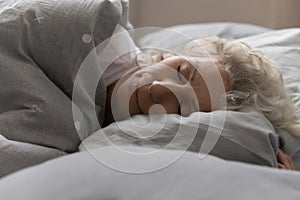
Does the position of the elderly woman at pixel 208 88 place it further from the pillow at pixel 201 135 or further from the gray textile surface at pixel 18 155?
the gray textile surface at pixel 18 155

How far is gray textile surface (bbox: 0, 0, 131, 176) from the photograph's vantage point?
91cm

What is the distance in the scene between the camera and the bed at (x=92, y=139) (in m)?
0.63

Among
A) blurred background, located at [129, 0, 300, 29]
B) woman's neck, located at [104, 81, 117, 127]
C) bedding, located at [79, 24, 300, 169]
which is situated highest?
bedding, located at [79, 24, 300, 169]

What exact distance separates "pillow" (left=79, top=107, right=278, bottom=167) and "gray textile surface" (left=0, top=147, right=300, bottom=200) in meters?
0.17

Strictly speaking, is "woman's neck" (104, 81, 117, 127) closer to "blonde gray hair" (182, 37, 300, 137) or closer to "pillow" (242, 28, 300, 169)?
"blonde gray hair" (182, 37, 300, 137)

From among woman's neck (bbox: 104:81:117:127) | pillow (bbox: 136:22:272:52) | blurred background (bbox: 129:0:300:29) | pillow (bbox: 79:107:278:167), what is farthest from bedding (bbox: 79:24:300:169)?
blurred background (bbox: 129:0:300:29)

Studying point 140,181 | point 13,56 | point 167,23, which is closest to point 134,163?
point 140,181

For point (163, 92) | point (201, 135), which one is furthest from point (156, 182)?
point (163, 92)

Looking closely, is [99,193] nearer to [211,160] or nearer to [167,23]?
[211,160]

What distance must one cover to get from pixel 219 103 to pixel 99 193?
44 centimetres

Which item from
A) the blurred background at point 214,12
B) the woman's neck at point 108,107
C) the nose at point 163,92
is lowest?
the blurred background at point 214,12

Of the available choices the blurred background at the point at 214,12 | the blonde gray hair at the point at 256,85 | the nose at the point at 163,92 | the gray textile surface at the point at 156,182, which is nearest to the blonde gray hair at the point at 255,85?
the blonde gray hair at the point at 256,85

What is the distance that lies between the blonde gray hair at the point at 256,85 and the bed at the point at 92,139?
1.3 inches

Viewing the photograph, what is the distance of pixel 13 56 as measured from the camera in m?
0.96
